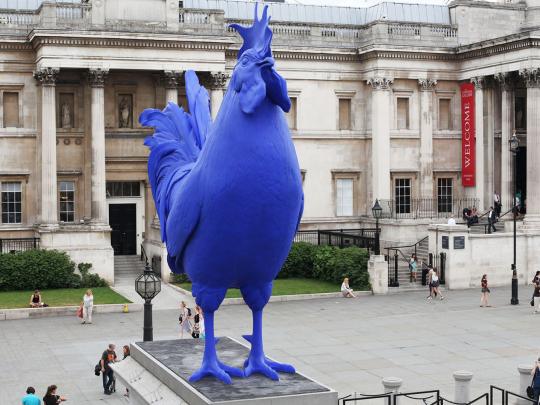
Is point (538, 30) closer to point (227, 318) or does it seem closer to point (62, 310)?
point (227, 318)

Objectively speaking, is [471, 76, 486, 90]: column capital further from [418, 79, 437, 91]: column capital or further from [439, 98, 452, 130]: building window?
[439, 98, 452, 130]: building window

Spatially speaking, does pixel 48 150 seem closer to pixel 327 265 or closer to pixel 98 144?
pixel 98 144

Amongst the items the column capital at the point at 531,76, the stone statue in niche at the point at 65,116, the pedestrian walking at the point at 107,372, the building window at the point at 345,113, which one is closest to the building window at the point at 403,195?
the building window at the point at 345,113

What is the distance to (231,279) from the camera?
12.9 meters

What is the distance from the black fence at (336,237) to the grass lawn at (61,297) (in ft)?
37.6

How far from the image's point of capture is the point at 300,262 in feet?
145

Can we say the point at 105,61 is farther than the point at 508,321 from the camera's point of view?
Yes

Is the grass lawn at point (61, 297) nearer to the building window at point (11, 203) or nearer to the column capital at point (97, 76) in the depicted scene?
the building window at point (11, 203)

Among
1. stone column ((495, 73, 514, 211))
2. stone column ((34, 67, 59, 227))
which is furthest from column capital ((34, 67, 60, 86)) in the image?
stone column ((495, 73, 514, 211))

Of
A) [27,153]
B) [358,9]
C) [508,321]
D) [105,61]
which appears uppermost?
[358,9]

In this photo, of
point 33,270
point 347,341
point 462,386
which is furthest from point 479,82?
point 462,386

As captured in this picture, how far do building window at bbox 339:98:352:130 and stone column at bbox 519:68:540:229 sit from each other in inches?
369

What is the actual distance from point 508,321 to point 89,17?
22.6 metres

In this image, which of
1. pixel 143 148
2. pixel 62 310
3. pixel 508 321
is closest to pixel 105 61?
pixel 143 148
